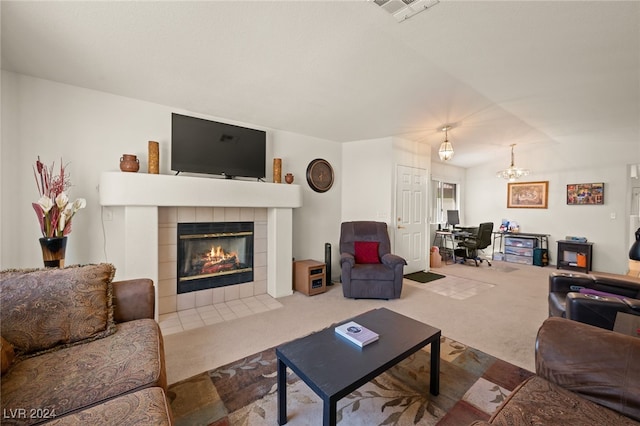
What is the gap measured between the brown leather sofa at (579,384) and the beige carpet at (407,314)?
3.17 ft

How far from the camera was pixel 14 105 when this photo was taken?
2.30 meters

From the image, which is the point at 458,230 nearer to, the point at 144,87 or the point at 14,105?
the point at 144,87

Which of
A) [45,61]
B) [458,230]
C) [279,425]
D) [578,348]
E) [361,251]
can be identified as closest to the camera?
[578,348]

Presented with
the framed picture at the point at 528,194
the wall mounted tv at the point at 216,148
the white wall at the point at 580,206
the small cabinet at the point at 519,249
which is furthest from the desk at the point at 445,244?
the wall mounted tv at the point at 216,148

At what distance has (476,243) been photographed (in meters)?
5.58

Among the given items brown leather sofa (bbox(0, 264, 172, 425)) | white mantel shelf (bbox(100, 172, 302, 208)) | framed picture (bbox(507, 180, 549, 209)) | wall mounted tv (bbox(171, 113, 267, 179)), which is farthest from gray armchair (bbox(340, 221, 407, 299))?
framed picture (bbox(507, 180, 549, 209))

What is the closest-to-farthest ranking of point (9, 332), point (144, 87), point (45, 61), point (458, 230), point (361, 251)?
point (9, 332) → point (45, 61) → point (144, 87) → point (361, 251) → point (458, 230)

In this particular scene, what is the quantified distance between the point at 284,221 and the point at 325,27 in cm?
→ 240

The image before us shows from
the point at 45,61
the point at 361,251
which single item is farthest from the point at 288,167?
the point at 45,61

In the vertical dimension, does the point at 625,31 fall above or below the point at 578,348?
above

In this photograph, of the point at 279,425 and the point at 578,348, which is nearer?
Result: the point at 578,348

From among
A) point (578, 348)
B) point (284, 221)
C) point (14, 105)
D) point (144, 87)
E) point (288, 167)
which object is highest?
point (144, 87)

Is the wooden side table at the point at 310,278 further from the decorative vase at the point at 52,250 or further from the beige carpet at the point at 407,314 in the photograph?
the decorative vase at the point at 52,250

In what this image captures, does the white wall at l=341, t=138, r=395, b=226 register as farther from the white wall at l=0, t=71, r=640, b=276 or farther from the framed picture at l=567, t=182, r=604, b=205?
the framed picture at l=567, t=182, r=604, b=205
